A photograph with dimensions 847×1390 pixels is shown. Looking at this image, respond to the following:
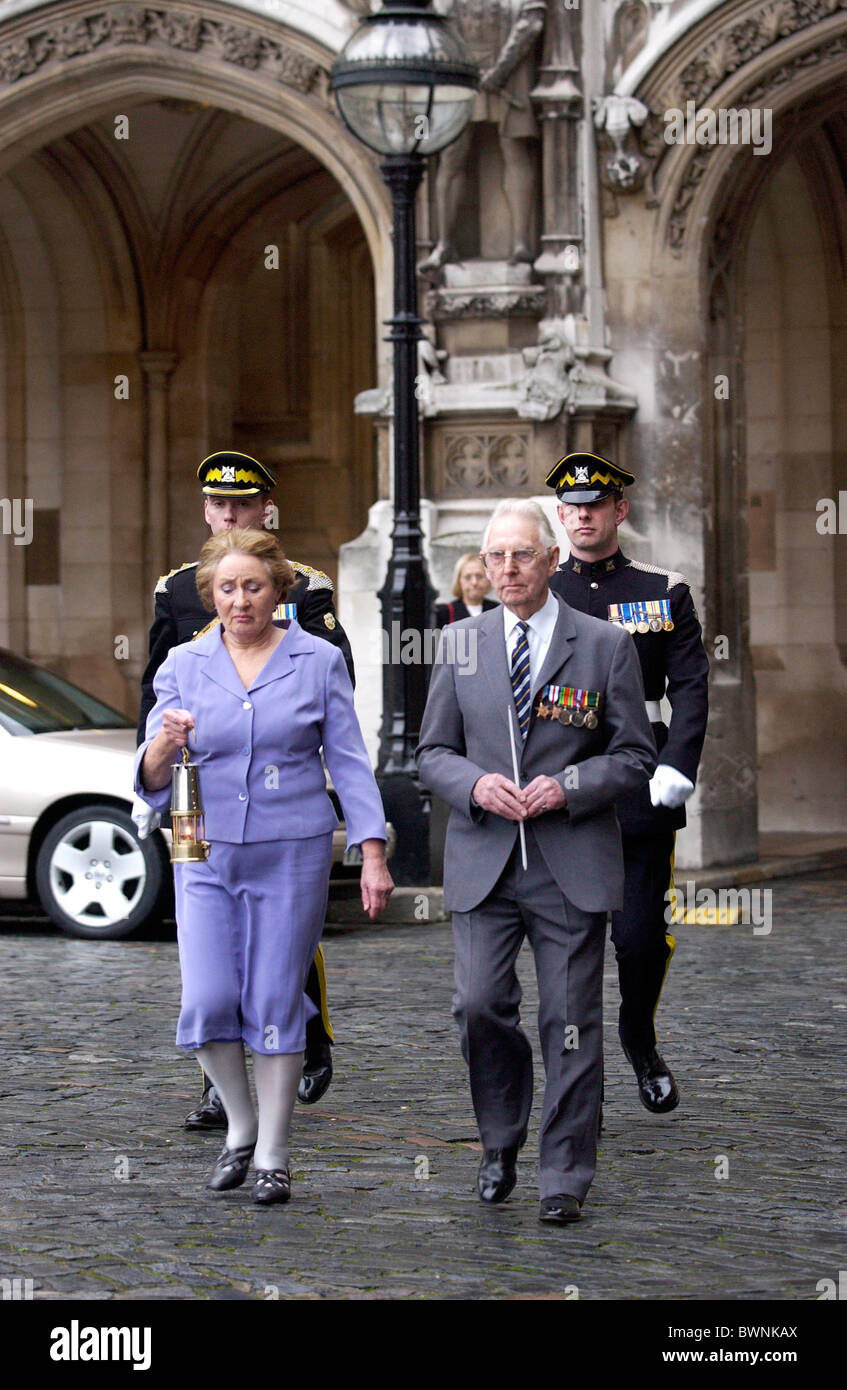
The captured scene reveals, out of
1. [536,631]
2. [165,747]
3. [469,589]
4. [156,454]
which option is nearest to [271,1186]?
[165,747]

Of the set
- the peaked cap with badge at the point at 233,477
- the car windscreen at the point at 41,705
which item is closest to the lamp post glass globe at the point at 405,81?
the car windscreen at the point at 41,705

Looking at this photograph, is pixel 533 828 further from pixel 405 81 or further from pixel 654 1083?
pixel 405 81

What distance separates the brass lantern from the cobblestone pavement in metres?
0.84

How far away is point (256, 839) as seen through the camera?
6.03 metres

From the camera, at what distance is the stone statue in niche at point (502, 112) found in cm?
1419

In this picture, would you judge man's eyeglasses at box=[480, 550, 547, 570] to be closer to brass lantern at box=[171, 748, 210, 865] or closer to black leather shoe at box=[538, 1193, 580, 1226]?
brass lantern at box=[171, 748, 210, 865]

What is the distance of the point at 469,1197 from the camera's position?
6.04 metres

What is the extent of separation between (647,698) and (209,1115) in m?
1.73

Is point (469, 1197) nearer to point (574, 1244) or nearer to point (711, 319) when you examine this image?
point (574, 1244)

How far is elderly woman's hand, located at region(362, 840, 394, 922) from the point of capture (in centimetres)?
599

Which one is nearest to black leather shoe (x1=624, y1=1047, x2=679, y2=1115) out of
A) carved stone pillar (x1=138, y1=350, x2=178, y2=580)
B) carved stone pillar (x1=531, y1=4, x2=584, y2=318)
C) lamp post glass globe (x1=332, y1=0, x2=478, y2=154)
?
lamp post glass globe (x1=332, y1=0, x2=478, y2=154)

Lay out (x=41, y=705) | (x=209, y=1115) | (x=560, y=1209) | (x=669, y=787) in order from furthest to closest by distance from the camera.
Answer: (x=41, y=705)
(x=209, y=1115)
(x=669, y=787)
(x=560, y=1209)
